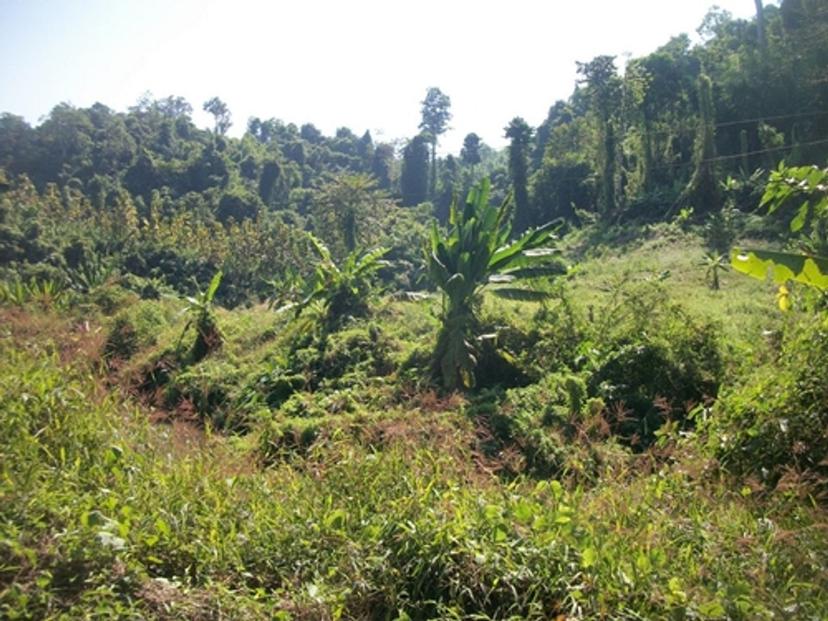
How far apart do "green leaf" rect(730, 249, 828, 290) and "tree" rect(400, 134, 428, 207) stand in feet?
172

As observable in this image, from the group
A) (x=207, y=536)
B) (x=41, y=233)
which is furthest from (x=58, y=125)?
(x=207, y=536)

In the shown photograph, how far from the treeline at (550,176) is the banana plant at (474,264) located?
874 inches

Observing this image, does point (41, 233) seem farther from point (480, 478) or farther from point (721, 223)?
point (480, 478)

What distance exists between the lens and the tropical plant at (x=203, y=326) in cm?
1219

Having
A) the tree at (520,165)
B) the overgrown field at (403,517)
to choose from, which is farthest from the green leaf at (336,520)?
the tree at (520,165)

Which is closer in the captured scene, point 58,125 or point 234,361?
point 234,361

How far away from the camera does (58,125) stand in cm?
5156

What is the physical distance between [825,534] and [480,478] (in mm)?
1610

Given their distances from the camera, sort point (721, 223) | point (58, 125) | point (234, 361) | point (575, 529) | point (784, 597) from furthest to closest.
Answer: point (58, 125), point (721, 223), point (234, 361), point (575, 529), point (784, 597)

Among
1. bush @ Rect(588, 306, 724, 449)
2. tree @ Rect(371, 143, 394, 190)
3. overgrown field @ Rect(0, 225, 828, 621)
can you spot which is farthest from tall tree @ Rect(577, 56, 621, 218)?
tree @ Rect(371, 143, 394, 190)

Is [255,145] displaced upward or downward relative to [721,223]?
upward

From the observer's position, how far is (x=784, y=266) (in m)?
2.90

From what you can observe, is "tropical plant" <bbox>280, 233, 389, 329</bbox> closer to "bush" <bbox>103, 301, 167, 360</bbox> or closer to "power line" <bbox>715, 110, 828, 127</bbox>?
"bush" <bbox>103, 301, 167, 360</bbox>

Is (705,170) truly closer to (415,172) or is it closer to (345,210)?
(345,210)
